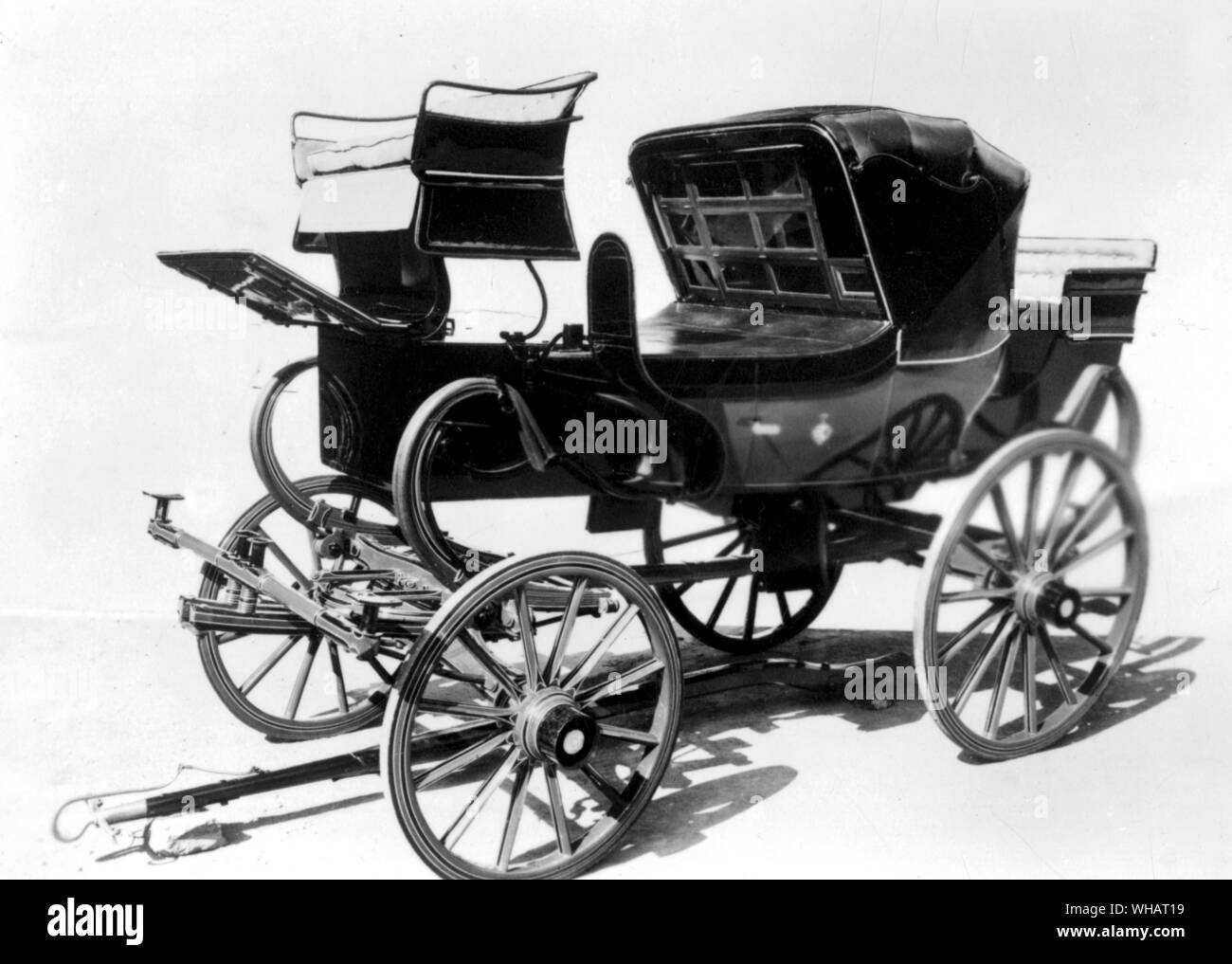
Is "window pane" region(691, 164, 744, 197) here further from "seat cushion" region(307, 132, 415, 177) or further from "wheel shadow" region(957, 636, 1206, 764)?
"wheel shadow" region(957, 636, 1206, 764)

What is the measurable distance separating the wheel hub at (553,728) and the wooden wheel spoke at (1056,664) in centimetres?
154

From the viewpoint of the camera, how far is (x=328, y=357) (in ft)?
11.2

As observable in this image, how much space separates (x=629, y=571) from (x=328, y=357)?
3.58 feet

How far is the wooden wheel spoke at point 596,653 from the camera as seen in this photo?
302 cm

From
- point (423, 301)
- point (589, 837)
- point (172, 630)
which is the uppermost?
point (423, 301)

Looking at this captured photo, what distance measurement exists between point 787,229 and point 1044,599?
1.45 meters

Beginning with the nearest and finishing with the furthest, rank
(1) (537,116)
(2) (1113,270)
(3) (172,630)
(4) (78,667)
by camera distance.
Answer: (1) (537,116)
(2) (1113,270)
(4) (78,667)
(3) (172,630)

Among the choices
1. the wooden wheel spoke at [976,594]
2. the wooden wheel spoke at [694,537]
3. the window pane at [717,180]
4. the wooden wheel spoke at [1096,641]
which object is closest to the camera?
the wooden wheel spoke at [976,594]

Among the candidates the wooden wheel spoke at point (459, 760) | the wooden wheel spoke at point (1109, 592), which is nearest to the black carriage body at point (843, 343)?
the wooden wheel spoke at point (1109, 592)

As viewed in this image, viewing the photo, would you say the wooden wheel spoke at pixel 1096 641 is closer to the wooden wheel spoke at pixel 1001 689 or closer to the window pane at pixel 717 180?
the wooden wheel spoke at pixel 1001 689

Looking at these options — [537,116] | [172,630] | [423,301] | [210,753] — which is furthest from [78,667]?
[537,116]

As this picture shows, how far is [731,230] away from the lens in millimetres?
4223

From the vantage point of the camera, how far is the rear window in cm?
383

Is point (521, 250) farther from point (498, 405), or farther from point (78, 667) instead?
point (78, 667)
